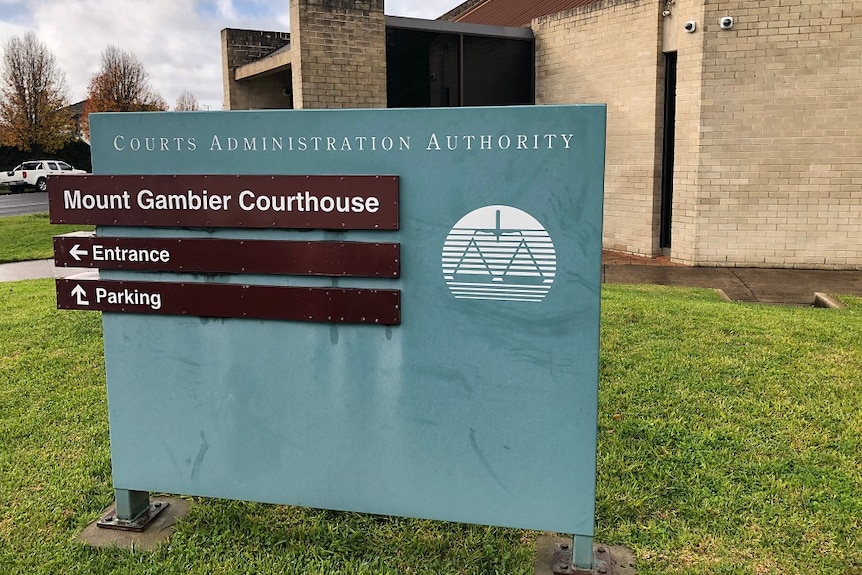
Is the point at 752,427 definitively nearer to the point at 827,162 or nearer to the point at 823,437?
the point at 823,437

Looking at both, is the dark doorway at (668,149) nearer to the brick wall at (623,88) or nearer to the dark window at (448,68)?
the brick wall at (623,88)

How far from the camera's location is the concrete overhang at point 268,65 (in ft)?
47.5

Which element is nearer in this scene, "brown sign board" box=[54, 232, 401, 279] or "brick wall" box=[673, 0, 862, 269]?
"brown sign board" box=[54, 232, 401, 279]

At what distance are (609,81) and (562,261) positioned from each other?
12263 millimetres

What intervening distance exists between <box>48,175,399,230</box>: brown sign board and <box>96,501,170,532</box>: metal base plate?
4.47ft

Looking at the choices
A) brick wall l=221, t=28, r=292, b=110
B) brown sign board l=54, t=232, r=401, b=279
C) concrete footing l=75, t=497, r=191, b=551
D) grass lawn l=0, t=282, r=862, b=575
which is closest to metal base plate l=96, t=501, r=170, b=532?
concrete footing l=75, t=497, r=191, b=551

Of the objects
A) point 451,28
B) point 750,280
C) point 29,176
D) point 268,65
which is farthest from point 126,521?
point 29,176

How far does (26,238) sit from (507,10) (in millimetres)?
12918

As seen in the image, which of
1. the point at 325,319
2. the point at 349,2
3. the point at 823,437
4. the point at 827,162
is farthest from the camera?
the point at 349,2

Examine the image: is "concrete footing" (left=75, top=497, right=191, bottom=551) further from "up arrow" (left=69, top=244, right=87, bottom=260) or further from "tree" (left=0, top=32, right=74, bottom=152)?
"tree" (left=0, top=32, right=74, bottom=152)

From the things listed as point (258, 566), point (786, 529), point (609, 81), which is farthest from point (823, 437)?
point (609, 81)

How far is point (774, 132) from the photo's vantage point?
471 inches

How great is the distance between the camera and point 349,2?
1335cm

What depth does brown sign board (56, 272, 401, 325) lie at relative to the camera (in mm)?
2992
